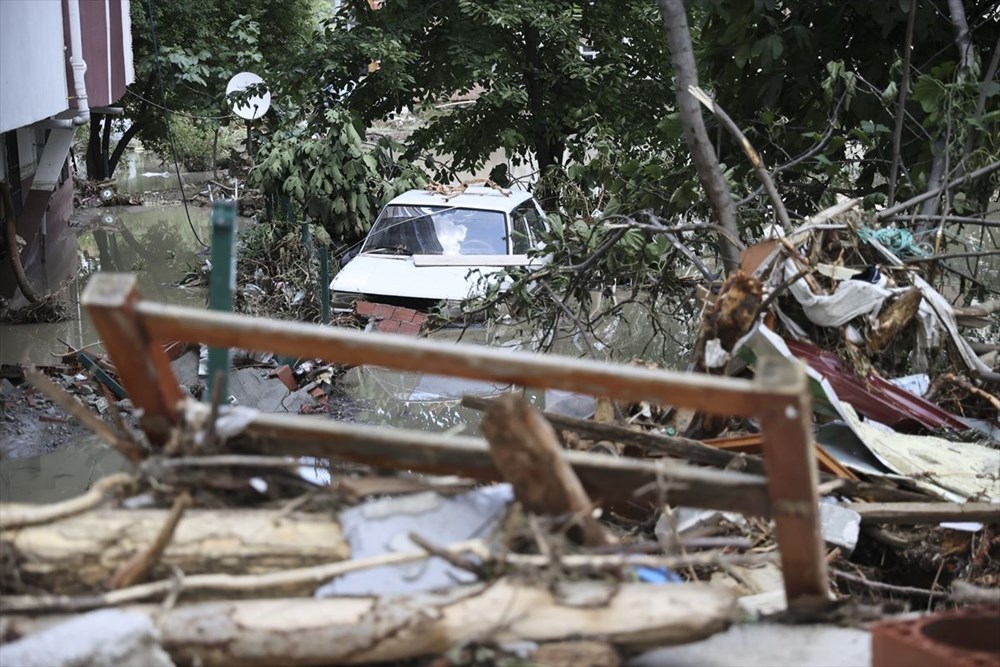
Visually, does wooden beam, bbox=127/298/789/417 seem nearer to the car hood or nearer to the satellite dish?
the car hood

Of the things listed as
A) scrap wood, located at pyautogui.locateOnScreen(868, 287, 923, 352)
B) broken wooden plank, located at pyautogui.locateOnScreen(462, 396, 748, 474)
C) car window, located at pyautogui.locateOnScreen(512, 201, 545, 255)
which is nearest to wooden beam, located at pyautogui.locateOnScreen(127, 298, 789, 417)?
broken wooden plank, located at pyautogui.locateOnScreen(462, 396, 748, 474)

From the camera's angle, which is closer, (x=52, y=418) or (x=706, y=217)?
(x=706, y=217)

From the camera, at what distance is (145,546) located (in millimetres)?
2324

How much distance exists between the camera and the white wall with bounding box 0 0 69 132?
7.68 m

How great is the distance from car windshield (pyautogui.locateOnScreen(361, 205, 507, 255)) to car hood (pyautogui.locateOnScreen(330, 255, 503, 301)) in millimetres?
280

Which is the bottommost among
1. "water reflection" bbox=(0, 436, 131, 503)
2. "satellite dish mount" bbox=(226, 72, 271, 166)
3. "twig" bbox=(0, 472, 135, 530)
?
"water reflection" bbox=(0, 436, 131, 503)

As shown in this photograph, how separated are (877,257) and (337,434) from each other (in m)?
4.11

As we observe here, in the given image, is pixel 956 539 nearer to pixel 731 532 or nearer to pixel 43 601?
pixel 731 532

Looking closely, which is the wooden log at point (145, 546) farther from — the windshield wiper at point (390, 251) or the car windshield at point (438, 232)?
the windshield wiper at point (390, 251)

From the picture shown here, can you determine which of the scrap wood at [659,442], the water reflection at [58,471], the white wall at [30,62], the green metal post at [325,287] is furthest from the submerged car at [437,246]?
the scrap wood at [659,442]

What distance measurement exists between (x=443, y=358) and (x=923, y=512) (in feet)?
8.68

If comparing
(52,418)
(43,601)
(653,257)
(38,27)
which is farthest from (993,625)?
(38,27)

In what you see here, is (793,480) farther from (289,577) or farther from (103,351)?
(103,351)

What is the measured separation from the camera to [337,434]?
2424mm
